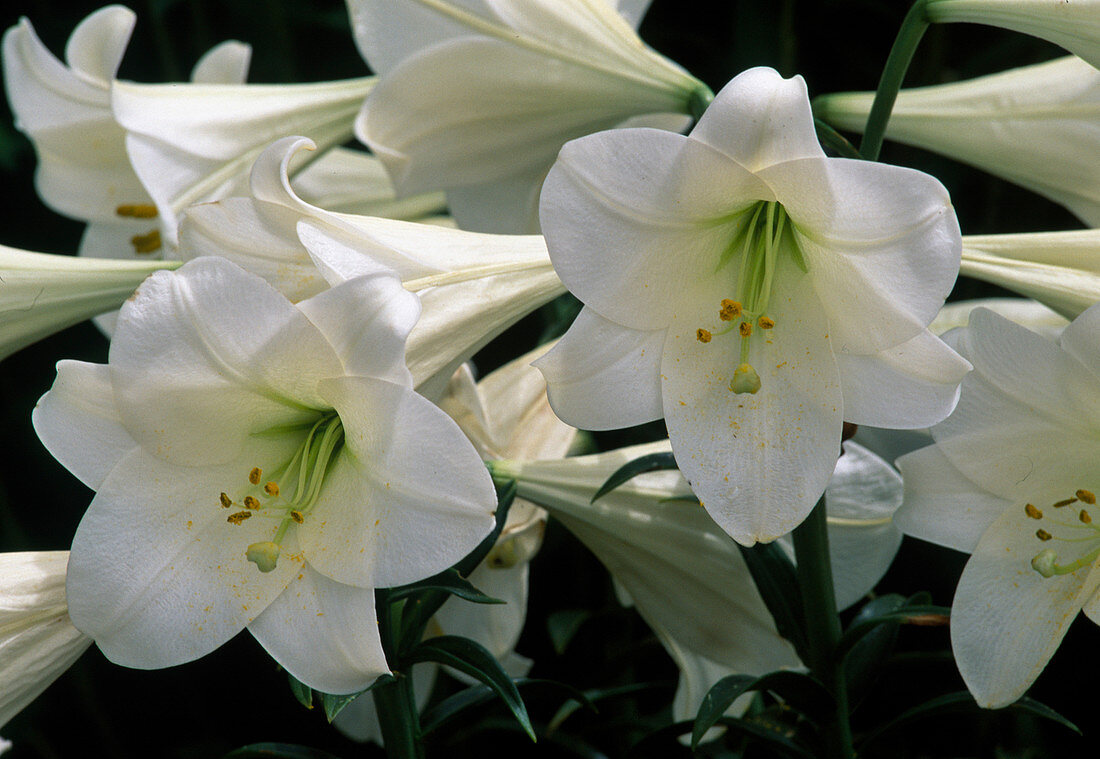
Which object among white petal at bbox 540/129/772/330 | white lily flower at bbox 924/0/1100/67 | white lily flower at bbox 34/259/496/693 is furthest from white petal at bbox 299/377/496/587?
white lily flower at bbox 924/0/1100/67

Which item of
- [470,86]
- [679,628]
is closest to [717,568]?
[679,628]

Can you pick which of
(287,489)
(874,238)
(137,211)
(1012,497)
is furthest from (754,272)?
(137,211)

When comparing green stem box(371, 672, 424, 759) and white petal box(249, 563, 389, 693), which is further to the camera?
green stem box(371, 672, 424, 759)

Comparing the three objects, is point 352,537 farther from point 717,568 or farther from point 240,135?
point 240,135

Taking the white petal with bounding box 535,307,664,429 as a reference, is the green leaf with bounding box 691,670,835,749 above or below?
below

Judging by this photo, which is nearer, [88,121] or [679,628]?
[679,628]

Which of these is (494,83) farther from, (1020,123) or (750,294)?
(1020,123)

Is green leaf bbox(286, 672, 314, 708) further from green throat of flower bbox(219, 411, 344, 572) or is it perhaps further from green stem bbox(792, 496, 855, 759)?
green stem bbox(792, 496, 855, 759)
